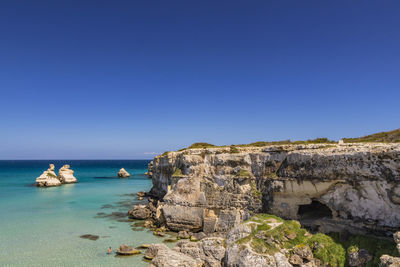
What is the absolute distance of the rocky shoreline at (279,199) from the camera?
14.2 metres

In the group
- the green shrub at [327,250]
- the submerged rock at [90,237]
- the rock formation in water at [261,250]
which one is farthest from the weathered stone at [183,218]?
the green shrub at [327,250]

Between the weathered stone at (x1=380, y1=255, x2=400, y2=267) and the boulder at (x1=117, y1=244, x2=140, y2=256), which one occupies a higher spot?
the weathered stone at (x1=380, y1=255, x2=400, y2=267)

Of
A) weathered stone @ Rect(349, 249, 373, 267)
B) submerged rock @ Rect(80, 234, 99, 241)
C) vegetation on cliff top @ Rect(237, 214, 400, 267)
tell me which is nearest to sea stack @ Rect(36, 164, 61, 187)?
submerged rock @ Rect(80, 234, 99, 241)

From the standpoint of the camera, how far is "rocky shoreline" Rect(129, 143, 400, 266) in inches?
558

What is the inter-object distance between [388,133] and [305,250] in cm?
1632

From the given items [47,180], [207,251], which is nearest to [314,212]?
[207,251]

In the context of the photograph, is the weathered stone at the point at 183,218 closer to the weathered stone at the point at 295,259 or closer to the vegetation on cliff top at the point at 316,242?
the vegetation on cliff top at the point at 316,242

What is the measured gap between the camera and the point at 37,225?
2545cm

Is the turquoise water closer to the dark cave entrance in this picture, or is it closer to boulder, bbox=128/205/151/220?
boulder, bbox=128/205/151/220

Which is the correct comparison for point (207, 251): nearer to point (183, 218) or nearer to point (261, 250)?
point (261, 250)

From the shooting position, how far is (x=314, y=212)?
19.0 m

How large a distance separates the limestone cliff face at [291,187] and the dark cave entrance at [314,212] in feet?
0.22

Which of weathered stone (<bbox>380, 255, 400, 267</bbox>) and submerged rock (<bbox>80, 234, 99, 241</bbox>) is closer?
weathered stone (<bbox>380, 255, 400, 267</bbox>)

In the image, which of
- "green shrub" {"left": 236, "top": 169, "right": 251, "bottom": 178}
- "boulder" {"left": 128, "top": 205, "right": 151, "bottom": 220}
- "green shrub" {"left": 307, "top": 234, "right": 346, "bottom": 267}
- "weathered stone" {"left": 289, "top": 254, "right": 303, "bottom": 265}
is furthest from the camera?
"boulder" {"left": 128, "top": 205, "right": 151, "bottom": 220}
